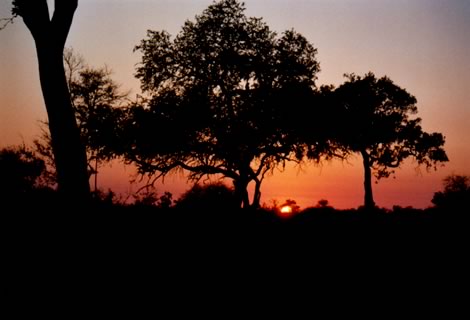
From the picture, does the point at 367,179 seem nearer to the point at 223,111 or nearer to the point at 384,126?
the point at 384,126

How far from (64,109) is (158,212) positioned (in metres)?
4.54

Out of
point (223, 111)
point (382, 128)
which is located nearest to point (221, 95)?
point (223, 111)

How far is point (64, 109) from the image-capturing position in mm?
9539

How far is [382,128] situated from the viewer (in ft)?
129

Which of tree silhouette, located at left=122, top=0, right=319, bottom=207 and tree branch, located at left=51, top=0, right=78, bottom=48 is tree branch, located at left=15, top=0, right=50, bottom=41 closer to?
tree branch, located at left=51, top=0, right=78, bottom=48

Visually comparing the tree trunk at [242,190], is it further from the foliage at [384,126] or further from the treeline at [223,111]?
the foliage at [384,126]

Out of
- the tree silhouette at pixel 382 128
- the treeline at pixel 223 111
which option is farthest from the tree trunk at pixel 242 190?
the tree silhouette at pixel 382 128

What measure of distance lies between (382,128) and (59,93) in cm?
3453

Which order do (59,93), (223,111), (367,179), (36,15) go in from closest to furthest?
(36,15), (59,93), (223,111), (367,179)

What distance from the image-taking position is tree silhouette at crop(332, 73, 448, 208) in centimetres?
3866

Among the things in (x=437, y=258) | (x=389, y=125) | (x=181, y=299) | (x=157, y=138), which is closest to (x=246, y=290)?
(x=181, y=299)

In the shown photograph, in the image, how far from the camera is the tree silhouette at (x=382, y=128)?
3866cm

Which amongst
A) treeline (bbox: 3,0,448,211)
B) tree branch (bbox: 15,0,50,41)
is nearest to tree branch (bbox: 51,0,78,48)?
Result: tree branch (bbox: 15,0,50,41)

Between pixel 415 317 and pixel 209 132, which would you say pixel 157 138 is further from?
pixel 415 317
